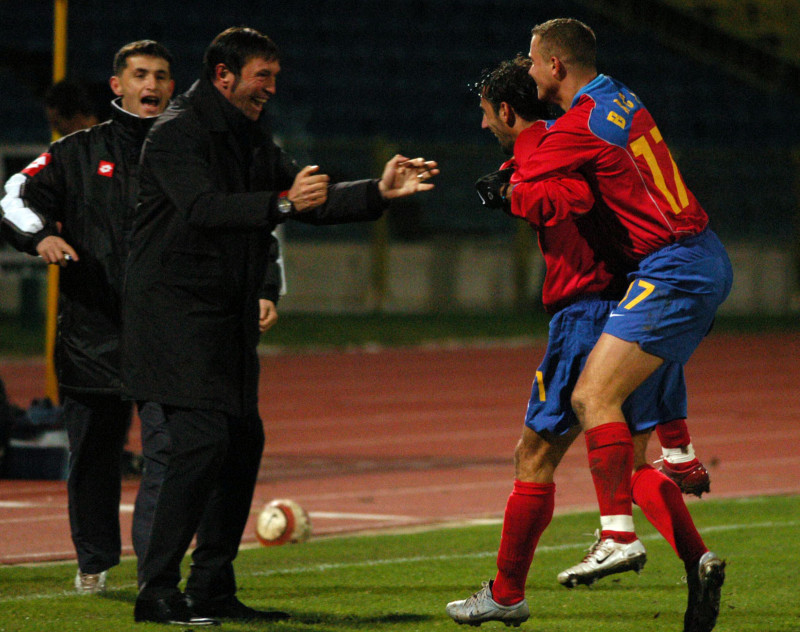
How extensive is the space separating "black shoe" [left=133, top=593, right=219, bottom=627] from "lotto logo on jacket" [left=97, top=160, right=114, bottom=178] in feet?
5.60

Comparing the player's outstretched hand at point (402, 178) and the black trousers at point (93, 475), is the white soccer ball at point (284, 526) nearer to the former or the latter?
the black trousers at point (93, 475)

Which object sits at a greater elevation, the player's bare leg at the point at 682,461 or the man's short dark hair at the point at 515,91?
the man's short dark hair at the point at 515,91

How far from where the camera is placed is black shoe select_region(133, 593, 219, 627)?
4684 mm

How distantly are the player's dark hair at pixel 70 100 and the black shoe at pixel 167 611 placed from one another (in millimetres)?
3510

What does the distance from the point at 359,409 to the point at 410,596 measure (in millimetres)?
8235

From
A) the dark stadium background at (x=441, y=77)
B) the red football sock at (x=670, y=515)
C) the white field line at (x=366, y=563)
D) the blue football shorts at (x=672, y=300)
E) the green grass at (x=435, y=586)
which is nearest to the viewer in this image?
the red football sock at (x=670, y=515)

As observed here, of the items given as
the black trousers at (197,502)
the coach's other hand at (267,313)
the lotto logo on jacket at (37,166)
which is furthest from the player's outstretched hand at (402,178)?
the lotto logo on jacket at (37,166)

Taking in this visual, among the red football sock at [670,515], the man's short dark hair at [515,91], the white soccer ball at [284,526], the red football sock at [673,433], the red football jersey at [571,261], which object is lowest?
the white soccer ball at [284,526]

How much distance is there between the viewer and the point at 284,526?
7.18 meters

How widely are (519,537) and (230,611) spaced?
98cm

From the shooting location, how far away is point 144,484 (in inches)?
212

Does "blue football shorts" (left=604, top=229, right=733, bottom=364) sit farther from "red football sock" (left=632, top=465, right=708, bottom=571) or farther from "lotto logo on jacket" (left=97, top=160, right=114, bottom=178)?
"lotto logo on jacket" (left=97, top=160, right=114, bottom=178)

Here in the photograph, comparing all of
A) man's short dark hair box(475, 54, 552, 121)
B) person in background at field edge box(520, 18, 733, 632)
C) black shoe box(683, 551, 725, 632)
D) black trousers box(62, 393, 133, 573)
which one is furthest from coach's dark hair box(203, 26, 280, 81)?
black shoe box(683, 551, 725, 632)

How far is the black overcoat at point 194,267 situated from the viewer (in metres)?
4.55
